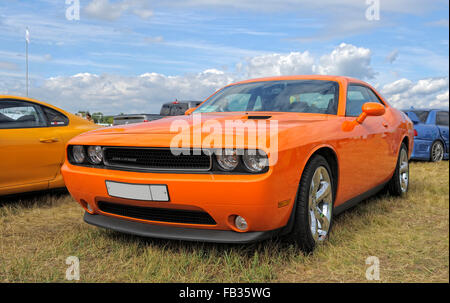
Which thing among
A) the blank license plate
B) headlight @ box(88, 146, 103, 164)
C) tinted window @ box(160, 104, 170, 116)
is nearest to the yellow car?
headlight @ box(88, 146, 103, 164)

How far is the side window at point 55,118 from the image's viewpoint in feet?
16.8

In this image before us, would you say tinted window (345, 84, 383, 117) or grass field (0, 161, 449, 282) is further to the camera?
tinted window (345, 84, 383, 117)

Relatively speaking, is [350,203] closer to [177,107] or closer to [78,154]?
[78,154]

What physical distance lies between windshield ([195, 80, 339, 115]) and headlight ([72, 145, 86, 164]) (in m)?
1.30

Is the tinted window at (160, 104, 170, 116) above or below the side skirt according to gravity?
below

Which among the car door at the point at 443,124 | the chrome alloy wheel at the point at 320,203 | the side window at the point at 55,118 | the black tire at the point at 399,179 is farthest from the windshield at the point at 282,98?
the car door at the point at 443,124

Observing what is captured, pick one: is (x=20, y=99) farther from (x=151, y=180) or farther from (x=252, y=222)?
(x=252, y=222)

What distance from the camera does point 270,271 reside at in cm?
275

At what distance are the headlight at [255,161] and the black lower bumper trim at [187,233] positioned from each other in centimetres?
43

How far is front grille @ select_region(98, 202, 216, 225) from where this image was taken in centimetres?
280

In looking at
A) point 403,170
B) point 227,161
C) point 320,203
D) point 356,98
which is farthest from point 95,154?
point 403,170

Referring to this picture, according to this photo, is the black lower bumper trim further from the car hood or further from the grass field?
the car hood
